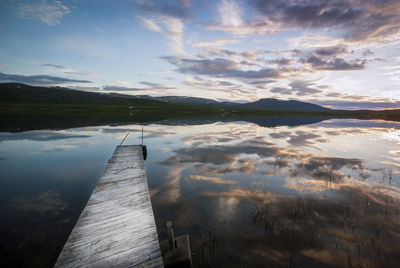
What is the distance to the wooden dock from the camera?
519 centimetres

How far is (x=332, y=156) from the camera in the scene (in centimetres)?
2072

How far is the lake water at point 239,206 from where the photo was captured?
6844mm

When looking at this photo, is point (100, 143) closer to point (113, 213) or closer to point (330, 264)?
point (113, 213)

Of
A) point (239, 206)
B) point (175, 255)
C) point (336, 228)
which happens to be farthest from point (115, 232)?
point (336, 228)

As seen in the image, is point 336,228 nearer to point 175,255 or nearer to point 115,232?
point 175,255

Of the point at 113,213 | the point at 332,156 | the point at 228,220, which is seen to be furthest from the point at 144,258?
the point at 332,156

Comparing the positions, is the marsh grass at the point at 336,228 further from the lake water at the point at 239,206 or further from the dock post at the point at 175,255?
the dock post at the point at 175,255

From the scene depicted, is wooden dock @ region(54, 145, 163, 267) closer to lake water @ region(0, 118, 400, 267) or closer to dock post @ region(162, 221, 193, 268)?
dock post @ region(162, 221, 193, 268)

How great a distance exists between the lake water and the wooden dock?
1.26 metres

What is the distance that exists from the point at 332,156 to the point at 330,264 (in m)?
17.6

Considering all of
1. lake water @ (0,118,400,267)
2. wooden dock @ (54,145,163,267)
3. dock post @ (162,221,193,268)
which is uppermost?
wooden dock @ (54,145,163,267)

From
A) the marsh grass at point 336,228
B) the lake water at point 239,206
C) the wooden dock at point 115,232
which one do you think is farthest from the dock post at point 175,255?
the marsh grass at point 336,228

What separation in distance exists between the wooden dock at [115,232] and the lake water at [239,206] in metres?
1.26

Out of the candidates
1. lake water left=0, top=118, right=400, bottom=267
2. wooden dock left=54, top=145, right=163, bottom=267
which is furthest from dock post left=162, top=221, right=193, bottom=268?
lake water left=0, top=118, right=400, bottom=267
